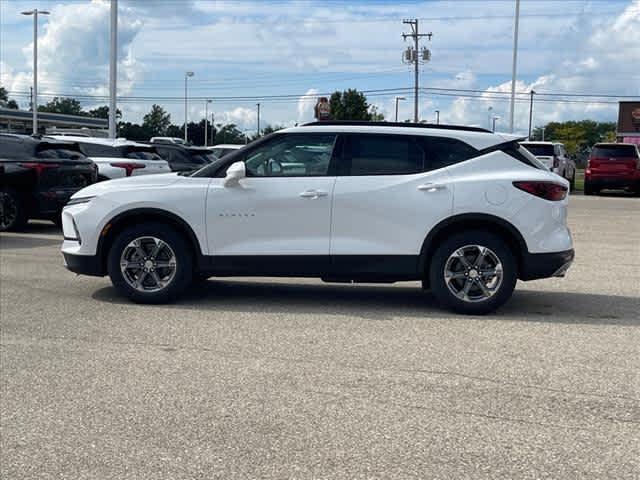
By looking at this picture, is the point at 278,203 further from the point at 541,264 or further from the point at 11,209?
the point at 11,209

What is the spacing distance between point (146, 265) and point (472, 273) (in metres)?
3.08

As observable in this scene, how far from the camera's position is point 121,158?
1723 centimetres

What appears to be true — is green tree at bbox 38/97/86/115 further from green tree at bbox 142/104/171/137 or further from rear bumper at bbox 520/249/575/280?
rear bumper at bbox 520/249/575/280

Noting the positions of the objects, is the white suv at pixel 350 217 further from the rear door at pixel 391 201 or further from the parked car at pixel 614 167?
the parked car at pixel 614 167

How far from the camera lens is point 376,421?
4.66m

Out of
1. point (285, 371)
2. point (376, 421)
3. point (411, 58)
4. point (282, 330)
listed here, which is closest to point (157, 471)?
point (376, 421)

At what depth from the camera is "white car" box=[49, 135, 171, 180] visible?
1673cm

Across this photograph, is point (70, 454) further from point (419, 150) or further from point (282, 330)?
point (419, 150)

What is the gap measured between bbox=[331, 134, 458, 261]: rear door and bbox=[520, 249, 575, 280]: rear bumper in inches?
33.4

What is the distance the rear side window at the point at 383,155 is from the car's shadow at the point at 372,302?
133 centimetres

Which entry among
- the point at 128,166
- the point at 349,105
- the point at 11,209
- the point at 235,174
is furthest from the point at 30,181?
the point at 349,105

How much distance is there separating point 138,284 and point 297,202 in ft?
5.70

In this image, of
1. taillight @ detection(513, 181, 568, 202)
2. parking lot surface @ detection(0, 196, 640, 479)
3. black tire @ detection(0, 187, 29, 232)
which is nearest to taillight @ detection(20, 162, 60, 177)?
black tire @ detection(0, 187, 29, 232)

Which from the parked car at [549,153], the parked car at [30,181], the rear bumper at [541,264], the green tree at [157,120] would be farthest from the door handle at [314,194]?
the green tree at [157,120]
